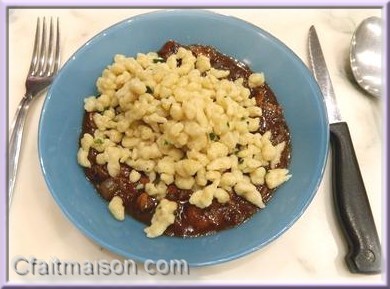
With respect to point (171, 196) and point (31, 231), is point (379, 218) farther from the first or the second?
point (31, 231)

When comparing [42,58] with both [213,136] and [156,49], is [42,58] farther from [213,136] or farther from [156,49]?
[213,136]

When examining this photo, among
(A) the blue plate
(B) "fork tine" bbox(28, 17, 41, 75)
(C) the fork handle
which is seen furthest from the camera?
(B) "fork tine" bbox(28, 17, 41, 75)

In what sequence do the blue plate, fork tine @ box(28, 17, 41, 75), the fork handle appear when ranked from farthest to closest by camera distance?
fork tine @ box(28, 17, 41, 75) → the fork handle → the blue plate

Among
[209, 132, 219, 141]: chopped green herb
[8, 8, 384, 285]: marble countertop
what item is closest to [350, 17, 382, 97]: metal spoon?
[8, 8, 384, 285]: marble countertop

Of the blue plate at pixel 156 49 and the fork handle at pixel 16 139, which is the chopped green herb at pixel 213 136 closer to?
the blue plate at pixel 156 49

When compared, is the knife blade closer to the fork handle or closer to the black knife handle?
the black knife handle

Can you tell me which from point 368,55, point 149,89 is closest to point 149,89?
point 149,89

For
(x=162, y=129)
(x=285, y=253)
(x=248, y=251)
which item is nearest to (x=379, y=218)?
(x=285, y=253)

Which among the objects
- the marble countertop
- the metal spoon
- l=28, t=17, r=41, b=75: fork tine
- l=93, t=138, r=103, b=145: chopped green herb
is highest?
l=28, t=17, r=41, b=75: fork tine

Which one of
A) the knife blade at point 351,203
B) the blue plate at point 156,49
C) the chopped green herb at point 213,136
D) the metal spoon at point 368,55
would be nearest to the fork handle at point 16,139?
the blue plate at point 156,49
